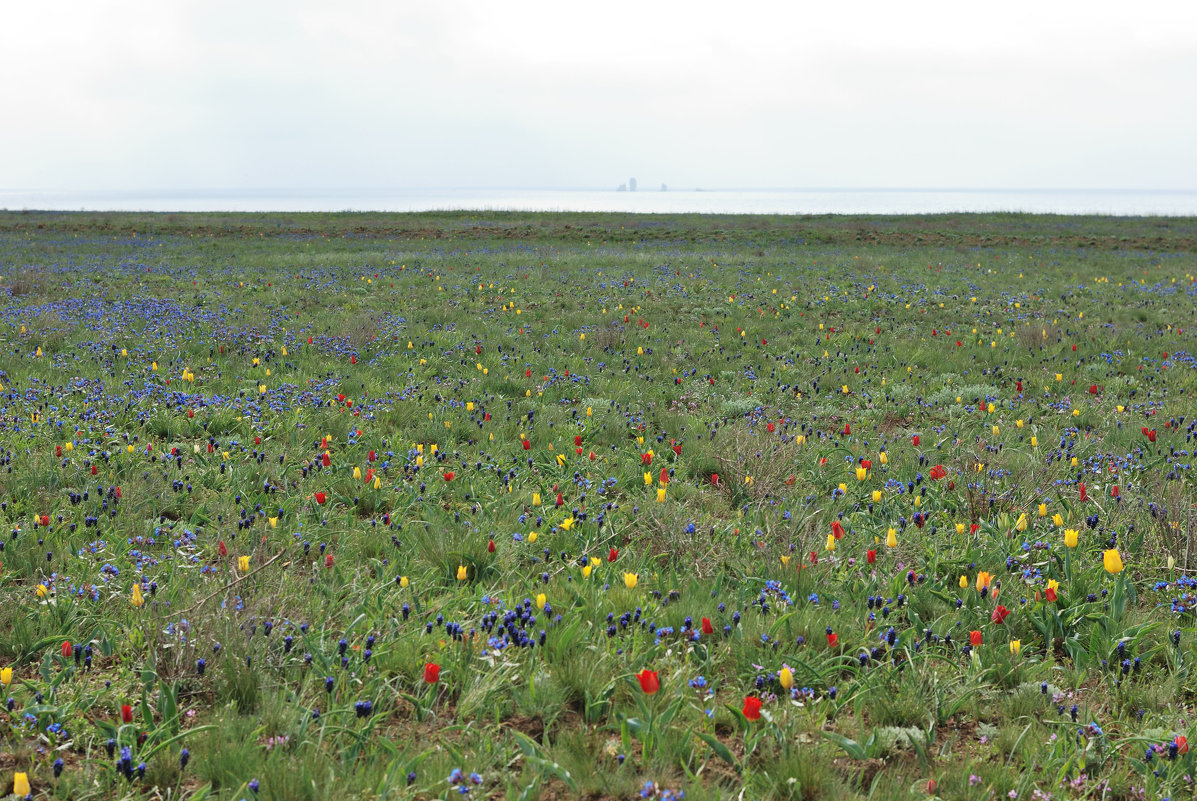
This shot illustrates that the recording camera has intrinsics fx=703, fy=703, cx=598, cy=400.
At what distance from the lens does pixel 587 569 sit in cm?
421

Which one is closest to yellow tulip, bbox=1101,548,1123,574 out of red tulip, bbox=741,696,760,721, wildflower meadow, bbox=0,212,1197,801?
wildflower meadow, bbox=0,212,1197,801

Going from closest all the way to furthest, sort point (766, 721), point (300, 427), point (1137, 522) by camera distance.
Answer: point (766, 721) → point (1137, 522) → point (300, 427)

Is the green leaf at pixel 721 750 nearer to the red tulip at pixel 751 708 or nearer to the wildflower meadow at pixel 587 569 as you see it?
the wildflower meadow at pixel 587 569

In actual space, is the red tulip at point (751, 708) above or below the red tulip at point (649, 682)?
below

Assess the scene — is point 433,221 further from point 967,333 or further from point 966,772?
point 966,772

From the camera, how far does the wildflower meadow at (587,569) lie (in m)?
2.92

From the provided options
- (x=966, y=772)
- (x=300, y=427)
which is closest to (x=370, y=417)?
(x=300, y=427)

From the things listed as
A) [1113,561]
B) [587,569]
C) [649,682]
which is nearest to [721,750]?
[649,682]

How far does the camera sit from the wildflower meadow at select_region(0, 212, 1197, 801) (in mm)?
2924

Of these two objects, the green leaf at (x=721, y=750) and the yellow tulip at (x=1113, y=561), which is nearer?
the green leaf at (x=721, y=750)

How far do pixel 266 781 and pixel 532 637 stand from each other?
4.43 feet

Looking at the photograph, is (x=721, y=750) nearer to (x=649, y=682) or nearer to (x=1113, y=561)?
(x=649, y=682)

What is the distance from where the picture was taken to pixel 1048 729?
317 centimetres

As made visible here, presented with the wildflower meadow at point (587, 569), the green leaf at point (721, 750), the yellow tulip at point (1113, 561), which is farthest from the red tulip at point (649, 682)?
the yellow tulip at point (1113, 561)
